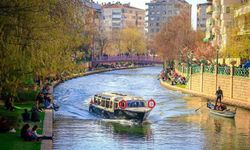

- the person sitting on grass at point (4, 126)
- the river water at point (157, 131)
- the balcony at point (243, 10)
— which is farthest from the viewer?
the balcony at point (243, 10)

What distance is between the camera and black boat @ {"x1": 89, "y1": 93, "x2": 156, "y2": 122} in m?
42.3

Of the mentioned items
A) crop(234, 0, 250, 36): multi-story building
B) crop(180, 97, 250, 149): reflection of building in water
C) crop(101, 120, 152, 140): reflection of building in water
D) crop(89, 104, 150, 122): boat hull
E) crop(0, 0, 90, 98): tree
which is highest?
crop(234, 0, 250, 36): multi-story building

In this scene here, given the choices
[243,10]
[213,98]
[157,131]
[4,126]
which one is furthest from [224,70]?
[4,126]

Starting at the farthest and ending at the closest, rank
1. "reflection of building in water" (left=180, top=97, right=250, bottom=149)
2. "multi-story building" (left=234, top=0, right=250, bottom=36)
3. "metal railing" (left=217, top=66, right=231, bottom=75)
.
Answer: "multi-story building" (left=234, top=0, right=250, bottom=36) < "metal railing" (left=217, top=66, right=231, bottom=75) < "reflection of building in water" (left=180, top=97, right=250, bottom=149)

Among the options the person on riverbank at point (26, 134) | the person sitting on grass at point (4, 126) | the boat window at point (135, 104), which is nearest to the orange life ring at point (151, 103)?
the boat window at point (135, 104)

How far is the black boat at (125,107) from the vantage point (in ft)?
139

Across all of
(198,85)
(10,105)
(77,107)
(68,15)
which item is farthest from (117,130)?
(198,85)

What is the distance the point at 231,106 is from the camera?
55.4 m

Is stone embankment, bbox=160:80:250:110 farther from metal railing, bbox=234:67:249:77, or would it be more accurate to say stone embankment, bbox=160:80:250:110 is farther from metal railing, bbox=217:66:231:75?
metal railing, bbox=217:66:231:75

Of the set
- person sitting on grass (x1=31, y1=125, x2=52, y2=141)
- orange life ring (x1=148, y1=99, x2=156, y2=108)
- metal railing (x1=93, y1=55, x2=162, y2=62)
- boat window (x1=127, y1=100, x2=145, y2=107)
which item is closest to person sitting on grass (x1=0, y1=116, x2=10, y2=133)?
person sitting on grass (x1=31, y1=125, x2=52, y2=141)

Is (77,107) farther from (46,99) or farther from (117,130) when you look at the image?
(117,130)

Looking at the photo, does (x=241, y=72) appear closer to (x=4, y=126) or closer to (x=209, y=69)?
(x=209, y=69)

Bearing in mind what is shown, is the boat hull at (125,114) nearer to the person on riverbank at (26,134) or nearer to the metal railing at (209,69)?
the person on riverbank at (26,134)

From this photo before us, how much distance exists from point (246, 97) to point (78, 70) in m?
26.3
